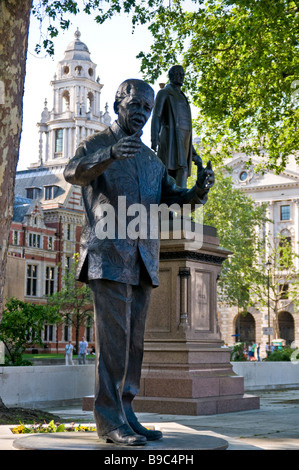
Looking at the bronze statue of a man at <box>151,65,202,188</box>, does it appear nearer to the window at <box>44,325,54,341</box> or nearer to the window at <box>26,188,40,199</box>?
the window at <box>44,325,54,341</box>

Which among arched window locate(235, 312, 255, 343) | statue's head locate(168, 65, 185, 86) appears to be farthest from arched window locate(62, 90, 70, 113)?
statue's head locate(168, 65, 185, 86)

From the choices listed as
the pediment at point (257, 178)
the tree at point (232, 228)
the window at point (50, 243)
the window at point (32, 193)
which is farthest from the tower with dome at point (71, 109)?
the tree at point (232, 228)

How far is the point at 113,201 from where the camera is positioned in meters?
4.54

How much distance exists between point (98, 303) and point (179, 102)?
8095 mm

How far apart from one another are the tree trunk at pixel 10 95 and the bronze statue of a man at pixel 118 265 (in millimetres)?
1162

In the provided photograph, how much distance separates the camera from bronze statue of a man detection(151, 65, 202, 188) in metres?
12.0

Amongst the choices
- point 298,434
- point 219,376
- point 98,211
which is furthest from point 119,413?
point 219,376

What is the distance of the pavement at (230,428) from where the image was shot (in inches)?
181

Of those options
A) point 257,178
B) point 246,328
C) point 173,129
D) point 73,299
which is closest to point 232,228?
point 73,299

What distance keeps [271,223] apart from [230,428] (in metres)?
66.3

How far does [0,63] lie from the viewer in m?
5.77

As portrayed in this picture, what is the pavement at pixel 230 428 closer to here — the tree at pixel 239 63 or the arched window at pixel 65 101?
the tree at pixel 239 63

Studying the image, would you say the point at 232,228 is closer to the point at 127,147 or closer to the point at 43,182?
the point at 43,182

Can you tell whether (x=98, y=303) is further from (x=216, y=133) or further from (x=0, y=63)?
(x=216, y=133)
